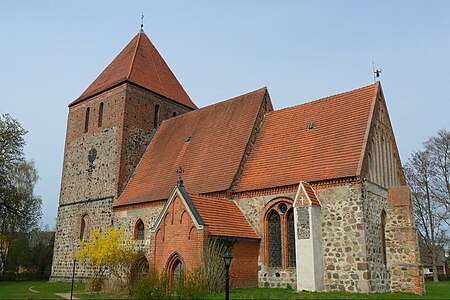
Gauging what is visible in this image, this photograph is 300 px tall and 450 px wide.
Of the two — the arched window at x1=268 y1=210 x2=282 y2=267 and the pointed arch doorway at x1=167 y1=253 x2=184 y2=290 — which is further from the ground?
the arched window at x1=268 y1=210 x2=282 y2=267

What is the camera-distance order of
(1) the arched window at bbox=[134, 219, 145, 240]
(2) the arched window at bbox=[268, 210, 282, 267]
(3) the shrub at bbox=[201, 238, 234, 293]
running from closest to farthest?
(3) the shrub at bbox=[201, 238, 234, 293]
(2) the arched window at bbox=[268, 210, 282, 267]
(1) the arched window at bbox=[134, 219, 145, 240]

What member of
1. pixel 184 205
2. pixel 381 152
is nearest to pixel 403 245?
pixel 381 152

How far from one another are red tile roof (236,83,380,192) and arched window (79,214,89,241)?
34.9 feet

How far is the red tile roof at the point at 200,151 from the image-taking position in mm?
18891

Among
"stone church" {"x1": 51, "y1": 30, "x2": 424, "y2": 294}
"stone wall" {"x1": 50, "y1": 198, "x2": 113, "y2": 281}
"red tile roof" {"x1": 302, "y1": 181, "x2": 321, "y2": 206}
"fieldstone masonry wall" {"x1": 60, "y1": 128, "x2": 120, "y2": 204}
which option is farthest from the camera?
"fieldstone masonry wall" {"x1": 60, "y1": 128, "x2": 120, "y2": 204}

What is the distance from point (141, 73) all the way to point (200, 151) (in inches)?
334

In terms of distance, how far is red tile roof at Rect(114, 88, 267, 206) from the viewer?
1889cm

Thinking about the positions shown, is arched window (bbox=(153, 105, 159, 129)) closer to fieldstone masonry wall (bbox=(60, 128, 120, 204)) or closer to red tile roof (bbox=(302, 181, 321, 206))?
fieldstone masonry wall (bbox=(60, 128, 120, 204))

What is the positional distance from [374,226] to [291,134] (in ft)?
18.0

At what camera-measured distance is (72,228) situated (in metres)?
24.3

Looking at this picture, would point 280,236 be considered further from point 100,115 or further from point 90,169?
point 100,115

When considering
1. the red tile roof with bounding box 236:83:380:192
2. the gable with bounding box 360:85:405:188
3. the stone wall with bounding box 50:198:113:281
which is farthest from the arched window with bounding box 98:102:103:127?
the gable with bounding box 360:85:405:188

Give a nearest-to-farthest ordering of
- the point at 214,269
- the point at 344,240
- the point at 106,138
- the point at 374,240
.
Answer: the point at 214,269
the point at 344,240
the point at 374,240
the point at 106,138

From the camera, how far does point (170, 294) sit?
1215 centimetres
